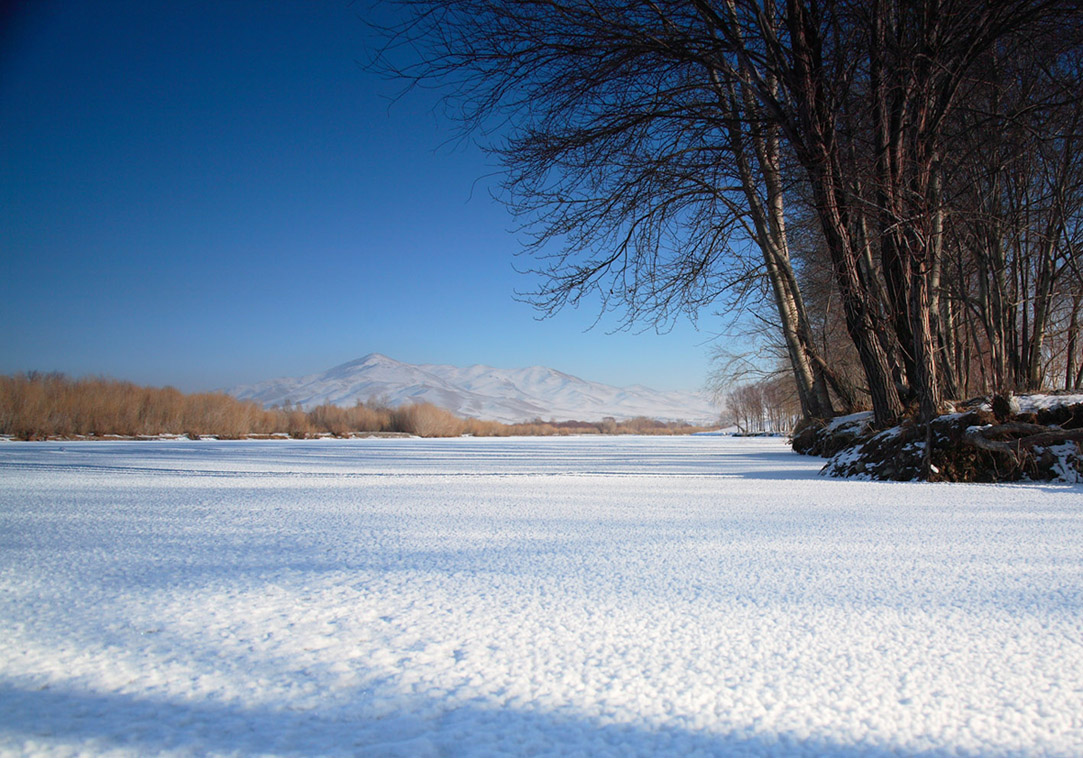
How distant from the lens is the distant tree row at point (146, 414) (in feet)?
50.1

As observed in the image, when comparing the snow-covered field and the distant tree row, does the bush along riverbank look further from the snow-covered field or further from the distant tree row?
the distant tree row

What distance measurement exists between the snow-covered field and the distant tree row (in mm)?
17901

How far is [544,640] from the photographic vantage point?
864mm

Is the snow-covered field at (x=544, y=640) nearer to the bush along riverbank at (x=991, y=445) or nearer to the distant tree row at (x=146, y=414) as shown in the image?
the bush along riverbank at (x=991, y=445)

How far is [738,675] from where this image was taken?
744 millimetres

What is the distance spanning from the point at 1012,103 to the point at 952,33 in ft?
10.7

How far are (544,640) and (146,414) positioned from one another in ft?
70.1

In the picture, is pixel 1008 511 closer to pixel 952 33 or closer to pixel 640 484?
pixel 640 484

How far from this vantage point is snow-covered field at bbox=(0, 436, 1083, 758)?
61cm

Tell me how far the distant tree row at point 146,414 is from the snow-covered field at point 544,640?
58.7ft

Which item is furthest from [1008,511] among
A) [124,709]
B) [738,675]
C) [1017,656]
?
[124,709]

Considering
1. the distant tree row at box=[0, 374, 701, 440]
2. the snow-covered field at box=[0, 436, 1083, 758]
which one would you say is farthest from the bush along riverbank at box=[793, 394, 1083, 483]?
the distant tree row at box=[0, 374, 701, 440]

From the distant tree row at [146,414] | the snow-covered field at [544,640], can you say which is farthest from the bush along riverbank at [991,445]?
the distant tree row at [146,414]

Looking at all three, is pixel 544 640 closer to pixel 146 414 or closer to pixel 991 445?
pixel 991 445
